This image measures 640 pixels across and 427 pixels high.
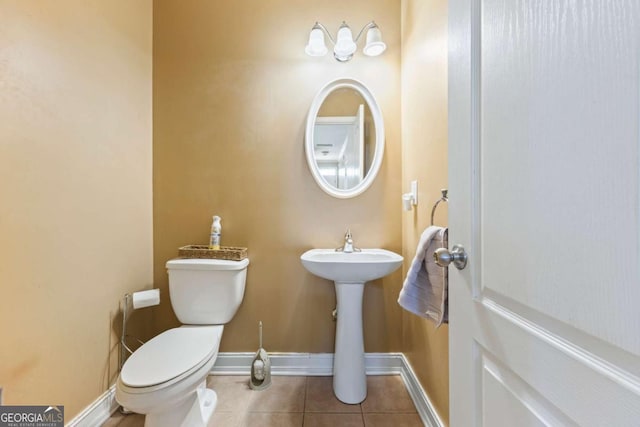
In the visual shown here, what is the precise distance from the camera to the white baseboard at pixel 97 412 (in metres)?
1.14

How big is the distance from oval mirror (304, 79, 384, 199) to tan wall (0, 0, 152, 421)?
1065 millimetres

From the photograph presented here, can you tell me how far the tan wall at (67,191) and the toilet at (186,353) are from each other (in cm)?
29

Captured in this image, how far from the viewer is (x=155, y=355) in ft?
3.64

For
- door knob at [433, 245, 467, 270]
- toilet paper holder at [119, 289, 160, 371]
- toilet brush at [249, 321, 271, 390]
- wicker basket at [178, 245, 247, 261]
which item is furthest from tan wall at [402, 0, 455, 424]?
toilet paper holder at [119, 289, 160, 371]

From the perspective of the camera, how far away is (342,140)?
5.47 ft

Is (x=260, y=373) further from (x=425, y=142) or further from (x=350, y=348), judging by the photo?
(x=425, y=142)

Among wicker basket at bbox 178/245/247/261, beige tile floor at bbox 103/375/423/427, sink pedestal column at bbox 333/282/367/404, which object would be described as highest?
wicker basket at bbox 178/245/247/261

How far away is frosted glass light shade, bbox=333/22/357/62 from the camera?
151 centimetres

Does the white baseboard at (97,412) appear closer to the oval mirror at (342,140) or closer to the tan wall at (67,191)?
the tan wall at (67,191)

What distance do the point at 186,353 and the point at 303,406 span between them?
67 cm

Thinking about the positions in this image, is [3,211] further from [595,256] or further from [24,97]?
[595,256]

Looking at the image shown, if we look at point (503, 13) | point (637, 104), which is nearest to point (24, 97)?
point (503, 13)

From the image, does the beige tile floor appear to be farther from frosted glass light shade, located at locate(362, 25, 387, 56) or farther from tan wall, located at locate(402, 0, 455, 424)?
frosted glass light shade, located at locate(362, 25, 387, 56)

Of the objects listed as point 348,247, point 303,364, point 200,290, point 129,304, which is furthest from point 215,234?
point 303,364
